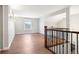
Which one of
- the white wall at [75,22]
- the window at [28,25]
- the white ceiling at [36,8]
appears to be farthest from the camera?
the window at [28,25]

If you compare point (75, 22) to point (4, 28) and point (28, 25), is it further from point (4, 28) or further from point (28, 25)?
point (4, 28)

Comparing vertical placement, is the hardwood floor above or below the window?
below

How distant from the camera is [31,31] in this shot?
1140cm

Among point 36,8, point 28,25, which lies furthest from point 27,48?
point 28,25

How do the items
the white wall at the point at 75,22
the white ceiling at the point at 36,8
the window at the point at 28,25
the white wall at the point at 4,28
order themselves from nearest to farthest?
the white wall at the point at 4,28 < the white ceiling at the point at 36,8 < the white wall at the point at 75,22 < the window at the point at 28,25

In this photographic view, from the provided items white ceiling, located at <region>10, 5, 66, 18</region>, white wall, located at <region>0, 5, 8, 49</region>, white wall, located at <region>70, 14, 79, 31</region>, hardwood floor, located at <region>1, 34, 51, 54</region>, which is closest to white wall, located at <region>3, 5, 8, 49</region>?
white wall, located at <region>0, 5, 8, 49</region>

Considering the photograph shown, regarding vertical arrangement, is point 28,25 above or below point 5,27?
above

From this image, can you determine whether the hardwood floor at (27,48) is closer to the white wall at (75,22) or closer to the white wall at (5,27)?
the white wall at (5,27)

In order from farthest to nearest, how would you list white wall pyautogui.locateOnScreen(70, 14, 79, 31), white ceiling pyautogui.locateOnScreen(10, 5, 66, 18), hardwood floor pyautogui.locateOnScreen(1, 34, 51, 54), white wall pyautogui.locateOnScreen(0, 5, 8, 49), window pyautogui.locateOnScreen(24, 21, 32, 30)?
window pyautogui.locateOnScreen(24, 21, 32, 30) → white wall pyautogui.locateOnScreen(70, 14, 79, 31) → white ceiling pyautogui.locateOnScreen(10, 5, 66, 18) → white wall pyautogui.locateOnScreen(0, 5, 8, 49) → hardwood floor pyautogui.locateOnScreen(1, 34, 51, 54)

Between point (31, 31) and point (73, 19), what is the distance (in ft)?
16.7

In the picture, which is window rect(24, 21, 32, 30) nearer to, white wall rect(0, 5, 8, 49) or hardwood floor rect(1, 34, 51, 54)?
hardwood floor rect(1, 34, 51, 54)

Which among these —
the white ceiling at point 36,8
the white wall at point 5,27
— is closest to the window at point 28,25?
the white ceiling at point 36,8
